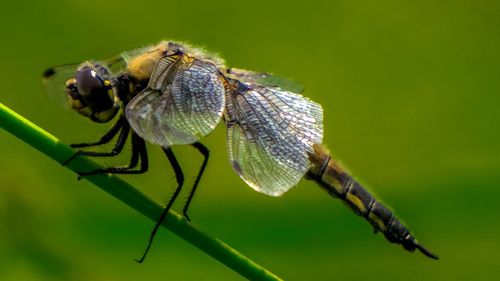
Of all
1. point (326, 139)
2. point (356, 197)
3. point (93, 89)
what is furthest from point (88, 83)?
point (326, 139)

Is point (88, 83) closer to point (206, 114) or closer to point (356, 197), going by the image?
point (206, 114)

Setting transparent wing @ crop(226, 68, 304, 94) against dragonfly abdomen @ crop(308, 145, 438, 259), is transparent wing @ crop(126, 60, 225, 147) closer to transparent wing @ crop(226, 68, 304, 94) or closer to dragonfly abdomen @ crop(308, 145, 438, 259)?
transparent wing @ crop(226, 68, 304, 94)

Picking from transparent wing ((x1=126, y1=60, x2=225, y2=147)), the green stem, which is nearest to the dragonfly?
transparent wing ((x1=126, y1=60, x2=225, y2=147))

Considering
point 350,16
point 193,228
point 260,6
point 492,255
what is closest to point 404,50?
point 350,16

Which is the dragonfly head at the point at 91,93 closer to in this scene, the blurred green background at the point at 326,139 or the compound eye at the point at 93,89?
the compound eye at the point at 93,89

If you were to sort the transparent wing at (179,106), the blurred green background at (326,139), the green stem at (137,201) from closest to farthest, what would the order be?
1. the green stem at (137,201)
2. the transparent wing at (179,106)
3. the blurred green background at (326,139)

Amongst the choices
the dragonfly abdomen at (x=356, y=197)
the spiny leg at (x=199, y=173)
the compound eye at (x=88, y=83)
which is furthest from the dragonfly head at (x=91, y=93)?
the dragonfly abdomen at (x=356, y=197)
